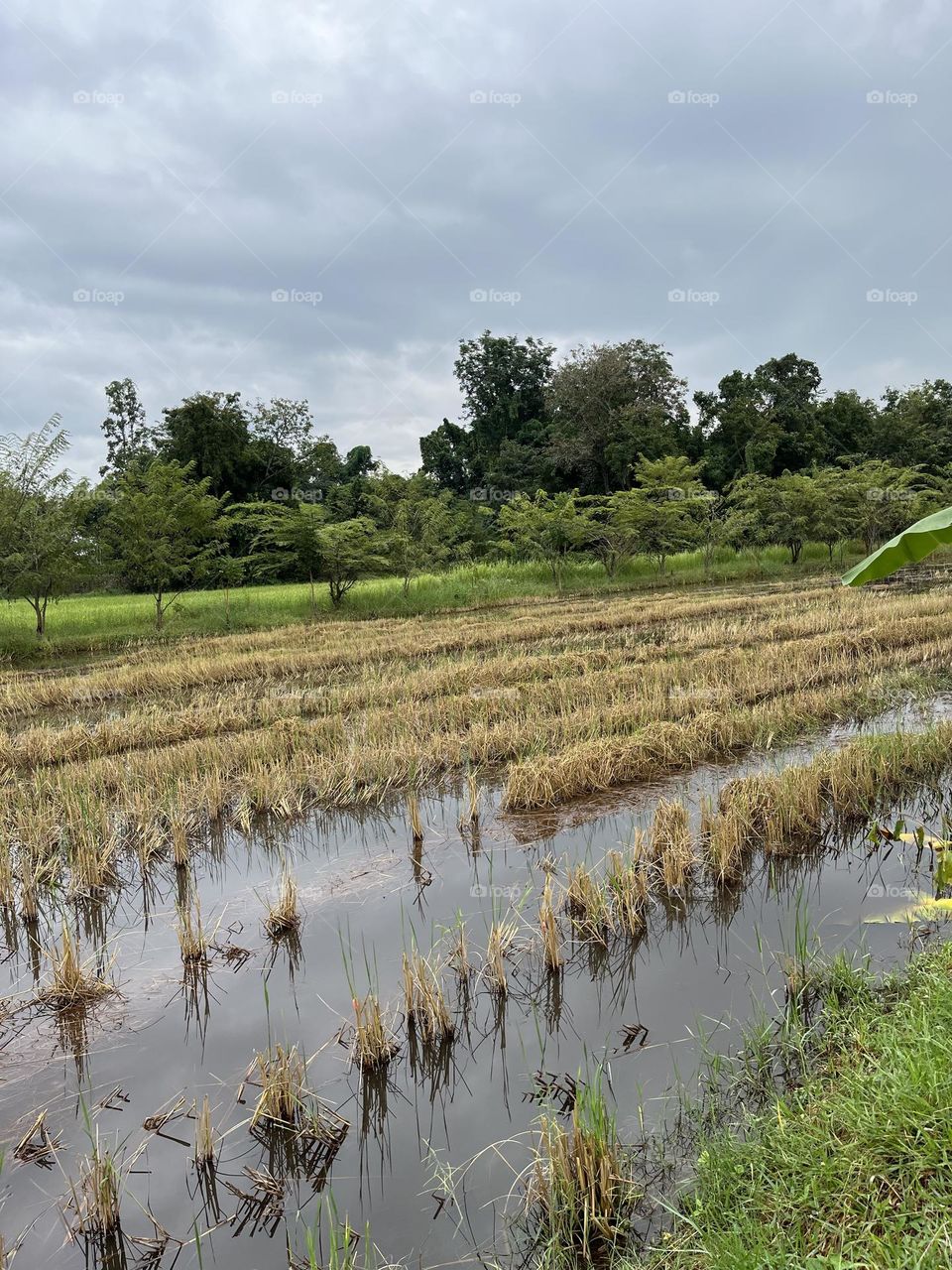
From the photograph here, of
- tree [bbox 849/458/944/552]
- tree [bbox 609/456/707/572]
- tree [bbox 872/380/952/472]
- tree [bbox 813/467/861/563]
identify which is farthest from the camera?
tree [bbox 872/380/952/472]

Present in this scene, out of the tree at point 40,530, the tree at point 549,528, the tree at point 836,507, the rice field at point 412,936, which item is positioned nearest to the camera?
the rice field at point 412,936

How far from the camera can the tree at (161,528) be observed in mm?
18141

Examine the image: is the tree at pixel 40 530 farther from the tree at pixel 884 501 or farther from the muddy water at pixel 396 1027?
the tree at pixel 884 501

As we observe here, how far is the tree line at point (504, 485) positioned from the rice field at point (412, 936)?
10.1m

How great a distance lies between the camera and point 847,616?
13367 millimetres

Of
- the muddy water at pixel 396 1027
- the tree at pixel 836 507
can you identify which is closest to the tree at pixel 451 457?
the tree at pixel 836 507

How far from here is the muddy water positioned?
94.4 inches

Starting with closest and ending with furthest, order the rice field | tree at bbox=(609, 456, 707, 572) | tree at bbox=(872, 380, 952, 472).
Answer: the rice field < tree at bbox=(609, 456, 707, 572) < tree at bbox=(872, 380, 952, 472)

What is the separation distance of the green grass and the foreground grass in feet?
53.5

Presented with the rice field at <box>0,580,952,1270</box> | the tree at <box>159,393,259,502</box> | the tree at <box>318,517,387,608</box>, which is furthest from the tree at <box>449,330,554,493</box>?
the rice field at <box>0,580,952,1270</box>

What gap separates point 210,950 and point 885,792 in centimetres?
448

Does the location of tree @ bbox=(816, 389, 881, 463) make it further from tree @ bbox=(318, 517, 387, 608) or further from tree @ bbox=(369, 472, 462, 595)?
tree @ bbox=(318, 517, 387, 608)

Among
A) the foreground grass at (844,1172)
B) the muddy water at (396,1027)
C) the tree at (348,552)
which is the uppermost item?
the tree at (348,552)

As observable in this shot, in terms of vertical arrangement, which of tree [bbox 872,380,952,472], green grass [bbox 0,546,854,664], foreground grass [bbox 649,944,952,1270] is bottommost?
foreground grass [bbox 649,944,952,1270]
